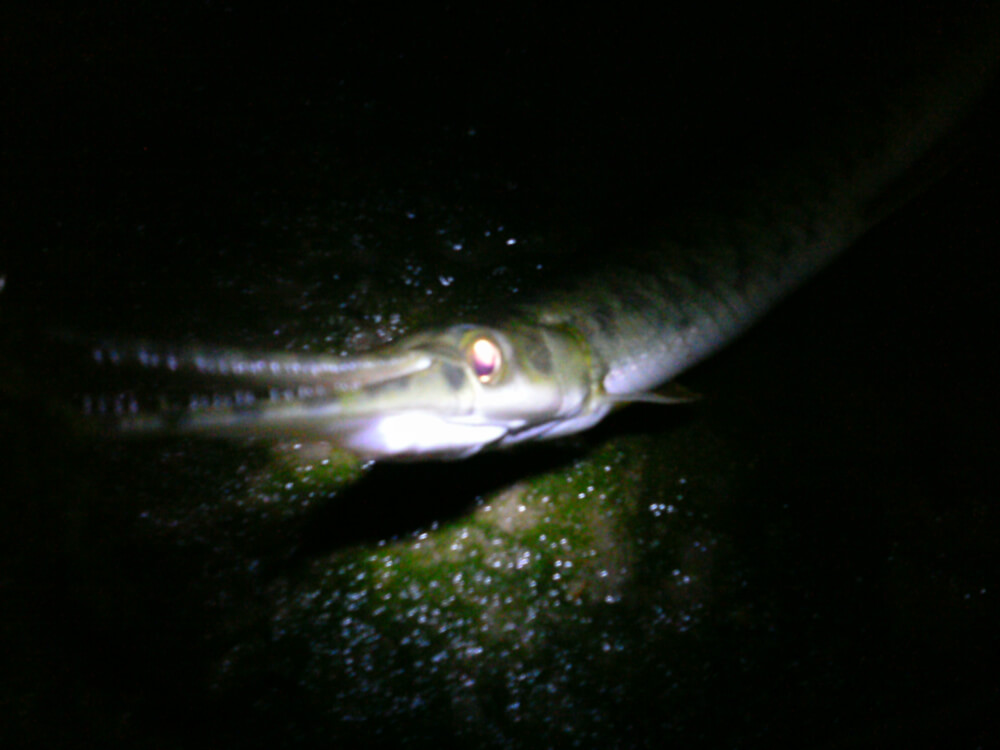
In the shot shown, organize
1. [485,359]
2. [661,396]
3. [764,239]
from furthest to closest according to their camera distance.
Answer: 1. [764,239]
2. [661,396]
3. [485,359]

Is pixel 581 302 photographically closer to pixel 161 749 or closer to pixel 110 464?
pixel 110 464

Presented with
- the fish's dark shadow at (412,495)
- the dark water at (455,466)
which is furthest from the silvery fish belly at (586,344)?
the fish's dark shadow at (412,495)

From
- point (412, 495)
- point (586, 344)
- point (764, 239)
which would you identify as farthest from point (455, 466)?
point (764, 239)

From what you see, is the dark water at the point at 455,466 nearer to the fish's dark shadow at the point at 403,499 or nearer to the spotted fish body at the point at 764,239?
the fish's dark shadow at the point at 403,499

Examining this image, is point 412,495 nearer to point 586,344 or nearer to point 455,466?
point 455,466

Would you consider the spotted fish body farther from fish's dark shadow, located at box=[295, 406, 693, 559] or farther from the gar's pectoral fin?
fish's dark shadow, located at box=[295, 406, 693, 559]

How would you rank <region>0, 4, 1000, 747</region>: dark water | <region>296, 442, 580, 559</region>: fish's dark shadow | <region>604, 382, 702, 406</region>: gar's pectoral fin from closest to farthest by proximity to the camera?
<region>604, 382, 702, 406</region>: gar's pectoral fin, <region>0, 4, 1000, 747</region>: dark water, <region>296, 442, 580, 559</region>: fish's dark shadow

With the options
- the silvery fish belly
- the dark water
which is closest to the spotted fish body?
the silvery fish belly
